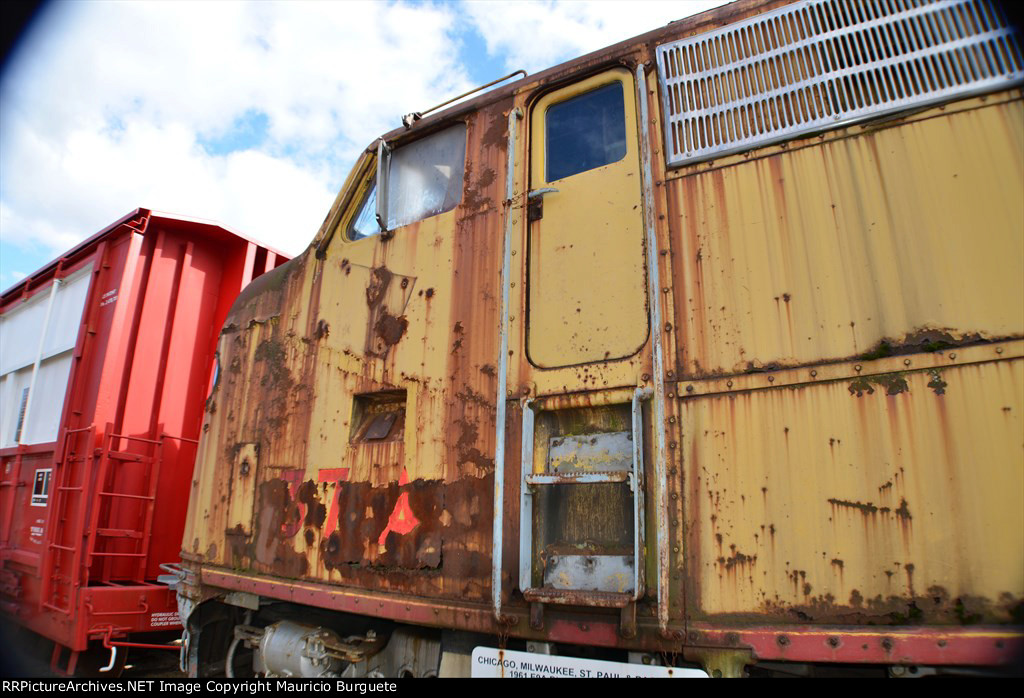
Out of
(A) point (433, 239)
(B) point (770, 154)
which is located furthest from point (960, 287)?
(A) point (433, 239)

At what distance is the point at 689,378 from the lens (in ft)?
7.22

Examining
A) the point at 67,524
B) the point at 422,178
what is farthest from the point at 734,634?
the point at 67,524

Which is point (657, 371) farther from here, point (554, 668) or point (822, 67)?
point (822, 67)

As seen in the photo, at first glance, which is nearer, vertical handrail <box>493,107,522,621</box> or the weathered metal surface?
the weathered metal surface

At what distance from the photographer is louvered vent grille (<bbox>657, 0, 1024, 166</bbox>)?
2025 millimetres

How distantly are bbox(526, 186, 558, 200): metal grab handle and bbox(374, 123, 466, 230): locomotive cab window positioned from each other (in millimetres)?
503

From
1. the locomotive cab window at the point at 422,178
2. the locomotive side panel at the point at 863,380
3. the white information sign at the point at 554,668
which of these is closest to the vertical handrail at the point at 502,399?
the white information sign at the point at 554,668

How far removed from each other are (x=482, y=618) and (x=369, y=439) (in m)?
1.07

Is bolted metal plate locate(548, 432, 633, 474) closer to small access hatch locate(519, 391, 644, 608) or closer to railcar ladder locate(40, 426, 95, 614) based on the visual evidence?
small access hatch locate(519, 391, 644, 608)

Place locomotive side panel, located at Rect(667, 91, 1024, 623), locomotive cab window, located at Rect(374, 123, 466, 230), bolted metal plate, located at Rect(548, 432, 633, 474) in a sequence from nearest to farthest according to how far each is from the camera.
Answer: locomotive side panel, located at Rect(667, 91, 1024, 623) → bolted metal plate, located at Rect(548, 432, 633, 474) → locomotive cab window, located at Rect(374, 123, 466, 230)

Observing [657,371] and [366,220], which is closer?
[657,371]

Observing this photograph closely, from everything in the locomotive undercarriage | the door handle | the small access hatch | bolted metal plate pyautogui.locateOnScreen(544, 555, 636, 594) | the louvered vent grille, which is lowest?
the locomotive undercarriage

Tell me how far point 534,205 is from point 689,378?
Answer: 113cm

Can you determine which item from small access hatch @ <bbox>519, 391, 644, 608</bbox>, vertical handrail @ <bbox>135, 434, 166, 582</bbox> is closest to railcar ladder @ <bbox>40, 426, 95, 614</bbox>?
vertical handrail @ <bbox>135, 434, 166, 582</bbox>
